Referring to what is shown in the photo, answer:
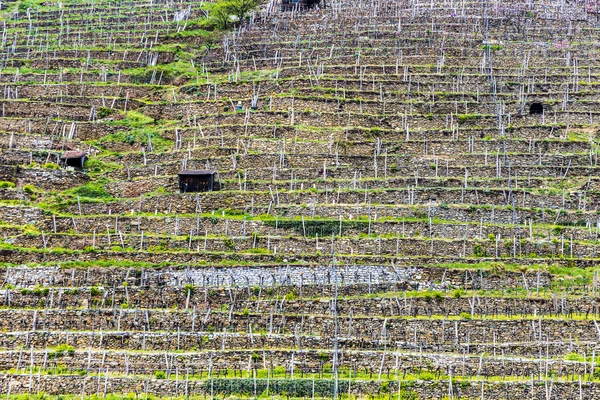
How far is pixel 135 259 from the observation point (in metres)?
42.0

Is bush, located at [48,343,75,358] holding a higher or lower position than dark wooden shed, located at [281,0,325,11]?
lower

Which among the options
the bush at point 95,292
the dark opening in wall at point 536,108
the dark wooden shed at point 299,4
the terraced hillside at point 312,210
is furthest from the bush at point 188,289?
the dark wooden shed at point 299,4

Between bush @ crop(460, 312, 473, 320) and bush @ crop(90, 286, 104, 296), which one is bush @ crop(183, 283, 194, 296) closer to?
bush @ crop(90, 286, 104, 296)

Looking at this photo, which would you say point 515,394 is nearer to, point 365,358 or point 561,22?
point 365,358

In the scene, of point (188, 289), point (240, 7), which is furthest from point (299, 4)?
point (188, 289)

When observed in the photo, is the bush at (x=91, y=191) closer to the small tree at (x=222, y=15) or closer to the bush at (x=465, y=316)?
the bush at (x=465, y=316)

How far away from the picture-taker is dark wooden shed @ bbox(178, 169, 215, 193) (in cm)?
4688

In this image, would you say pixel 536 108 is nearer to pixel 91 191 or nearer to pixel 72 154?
pixel 91 191

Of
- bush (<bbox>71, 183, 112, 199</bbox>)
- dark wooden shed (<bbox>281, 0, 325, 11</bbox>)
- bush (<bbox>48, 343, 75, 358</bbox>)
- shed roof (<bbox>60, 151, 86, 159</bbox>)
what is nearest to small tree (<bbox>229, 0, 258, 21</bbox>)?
dark wooden shed (<bbox>281, 0, 325, 11</bbox>)

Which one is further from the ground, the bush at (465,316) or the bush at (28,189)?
the bush at (28,189)

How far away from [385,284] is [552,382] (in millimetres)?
7333

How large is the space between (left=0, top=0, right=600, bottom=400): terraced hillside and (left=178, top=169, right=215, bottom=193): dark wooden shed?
35.6 inches

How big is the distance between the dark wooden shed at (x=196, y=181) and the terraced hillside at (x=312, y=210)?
905mm

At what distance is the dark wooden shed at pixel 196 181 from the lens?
46.9m
